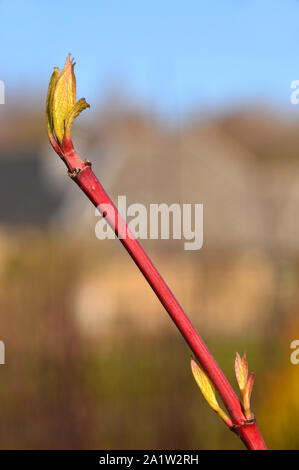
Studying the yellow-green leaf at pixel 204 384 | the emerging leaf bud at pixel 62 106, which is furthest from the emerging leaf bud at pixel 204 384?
the emerging leaf bud at pixel 62 106

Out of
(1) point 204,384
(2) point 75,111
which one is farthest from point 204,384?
(2) point 75,111

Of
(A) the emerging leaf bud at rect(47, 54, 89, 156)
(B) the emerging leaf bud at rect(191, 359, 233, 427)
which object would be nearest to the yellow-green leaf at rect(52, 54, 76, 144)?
(A) the emerging leaf bud at rect(47, 54, 89, 156)

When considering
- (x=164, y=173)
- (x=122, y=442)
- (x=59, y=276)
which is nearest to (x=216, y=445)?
(x=122, y=442)

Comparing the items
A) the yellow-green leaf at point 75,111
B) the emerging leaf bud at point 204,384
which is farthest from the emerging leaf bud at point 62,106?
the emerging leaf bud at point 204,384

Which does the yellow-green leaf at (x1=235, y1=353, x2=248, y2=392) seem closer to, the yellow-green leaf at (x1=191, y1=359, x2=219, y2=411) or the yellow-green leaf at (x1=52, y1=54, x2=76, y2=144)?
the yellow-green leaf at (x1=191, y1=359, x2=219, y2=411)

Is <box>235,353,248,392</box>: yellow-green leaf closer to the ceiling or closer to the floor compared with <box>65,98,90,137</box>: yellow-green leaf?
closer to the floor

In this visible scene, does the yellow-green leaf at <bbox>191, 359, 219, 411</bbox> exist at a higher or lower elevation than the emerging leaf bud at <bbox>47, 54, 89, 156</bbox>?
lower

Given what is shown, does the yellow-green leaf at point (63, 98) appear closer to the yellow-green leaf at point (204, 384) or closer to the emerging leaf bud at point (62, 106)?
the emerging leaf bud at point (62, 106)

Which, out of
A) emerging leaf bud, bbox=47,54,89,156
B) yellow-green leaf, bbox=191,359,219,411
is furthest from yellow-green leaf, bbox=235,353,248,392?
emerging leaf bud, bbox=47,54,89,156

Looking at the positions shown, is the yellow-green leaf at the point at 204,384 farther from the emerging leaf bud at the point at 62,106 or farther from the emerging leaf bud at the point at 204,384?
the emerging leaf bud at the point at 62,106

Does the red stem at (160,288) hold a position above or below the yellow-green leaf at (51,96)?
below
